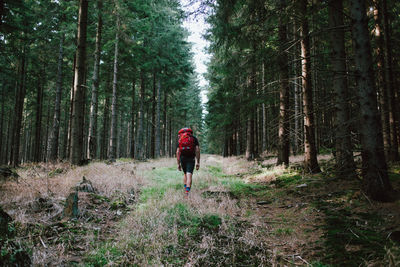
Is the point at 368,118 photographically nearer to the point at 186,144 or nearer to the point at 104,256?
the point at 186,144

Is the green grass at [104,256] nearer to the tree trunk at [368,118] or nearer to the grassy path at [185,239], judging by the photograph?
the grassy path at [185,239]

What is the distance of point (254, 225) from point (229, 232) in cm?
61

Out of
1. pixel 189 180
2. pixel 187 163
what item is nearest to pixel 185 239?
pixel 189 180

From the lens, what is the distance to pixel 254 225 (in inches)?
154

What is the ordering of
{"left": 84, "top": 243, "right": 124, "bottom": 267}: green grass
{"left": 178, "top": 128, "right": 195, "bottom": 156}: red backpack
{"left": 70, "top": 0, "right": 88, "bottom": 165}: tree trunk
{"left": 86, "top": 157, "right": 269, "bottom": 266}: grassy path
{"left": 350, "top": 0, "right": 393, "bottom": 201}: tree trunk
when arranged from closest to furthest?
1. {"left": 84, "top": 243, "right": 124, "bottom": 267}: green grass
2. {"left": 86, "top": 157, "right": 269, "bottom": 266}: grassy path
3. {"left": 350, "top": 0, "right": 393, "bottom": 201}: tree trunk
4. {"left": 178, "top": 128, "right": 195, "bottom": 156}: red backpack
5. {"left": 70, "top": 0, "right": 88, "bottom": 165}: tree trunk

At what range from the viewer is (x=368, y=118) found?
152 inches

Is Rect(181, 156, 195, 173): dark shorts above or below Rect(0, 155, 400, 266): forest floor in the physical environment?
above

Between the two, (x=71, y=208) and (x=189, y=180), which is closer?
(x=71, y=208)

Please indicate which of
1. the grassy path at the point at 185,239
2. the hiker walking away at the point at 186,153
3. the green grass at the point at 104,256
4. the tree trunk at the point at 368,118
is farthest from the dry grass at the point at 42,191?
the tree trunk at the point at 368,118

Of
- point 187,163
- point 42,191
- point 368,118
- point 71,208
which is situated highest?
point 368,118

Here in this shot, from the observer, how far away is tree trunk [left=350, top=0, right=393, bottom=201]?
12.4 feet

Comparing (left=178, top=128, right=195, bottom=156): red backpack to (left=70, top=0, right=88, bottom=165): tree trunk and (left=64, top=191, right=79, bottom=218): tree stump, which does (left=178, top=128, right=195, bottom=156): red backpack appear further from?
(left=70, top=0, right=88, bottom=165): tree trunk

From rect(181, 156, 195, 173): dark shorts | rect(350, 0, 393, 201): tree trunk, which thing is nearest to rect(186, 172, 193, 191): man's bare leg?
rect(181, 156, 195, 173): dark shorts

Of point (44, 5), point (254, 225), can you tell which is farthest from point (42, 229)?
point (44, 5)
